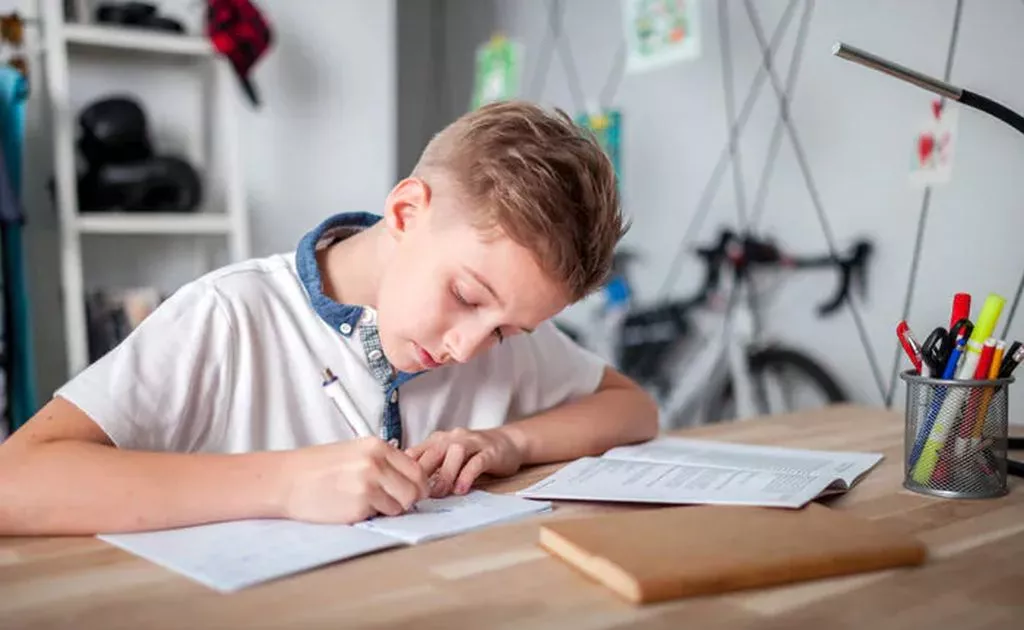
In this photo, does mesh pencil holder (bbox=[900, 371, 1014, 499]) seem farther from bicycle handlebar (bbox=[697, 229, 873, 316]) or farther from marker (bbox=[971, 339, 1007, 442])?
bicycle handlebar (bbox=[697, 229, 873, 316])

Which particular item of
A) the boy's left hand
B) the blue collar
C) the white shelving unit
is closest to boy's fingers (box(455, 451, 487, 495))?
the boy's left hand

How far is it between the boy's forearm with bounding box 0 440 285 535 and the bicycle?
1133 mm

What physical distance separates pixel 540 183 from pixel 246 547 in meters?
0.40

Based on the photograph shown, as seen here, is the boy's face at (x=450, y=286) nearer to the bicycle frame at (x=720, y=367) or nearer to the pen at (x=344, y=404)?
the pen at (x=344, y=404)

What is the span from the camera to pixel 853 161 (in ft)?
4.99

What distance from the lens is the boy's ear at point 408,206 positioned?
34.7 inches

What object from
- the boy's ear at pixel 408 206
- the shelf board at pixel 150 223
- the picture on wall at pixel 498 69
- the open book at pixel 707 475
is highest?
the picture on wall at pixel 498 69

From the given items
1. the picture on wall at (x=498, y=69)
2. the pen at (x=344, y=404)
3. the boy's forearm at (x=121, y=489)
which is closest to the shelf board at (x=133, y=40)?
the picture on wall at (x=498, y=69)

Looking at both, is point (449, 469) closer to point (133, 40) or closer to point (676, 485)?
point (676, 485)

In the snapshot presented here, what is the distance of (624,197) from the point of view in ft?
6.50

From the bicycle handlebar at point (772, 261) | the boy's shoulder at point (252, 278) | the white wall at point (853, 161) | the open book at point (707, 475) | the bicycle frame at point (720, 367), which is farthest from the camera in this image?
the bicycle frame at point (720, 367)

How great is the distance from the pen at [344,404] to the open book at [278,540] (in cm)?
21

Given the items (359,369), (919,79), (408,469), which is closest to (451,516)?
(408,469)

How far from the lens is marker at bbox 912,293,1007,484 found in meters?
0.85
